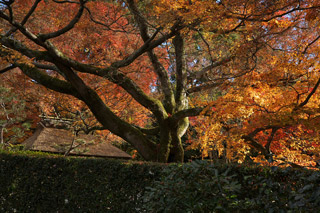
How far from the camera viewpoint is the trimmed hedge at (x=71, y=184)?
15.0 feet

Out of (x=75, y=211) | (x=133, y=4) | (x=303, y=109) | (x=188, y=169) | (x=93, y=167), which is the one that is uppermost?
(x=133, y=4)

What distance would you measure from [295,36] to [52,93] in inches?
391

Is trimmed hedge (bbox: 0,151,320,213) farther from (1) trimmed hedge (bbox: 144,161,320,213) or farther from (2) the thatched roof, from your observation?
(2) the thatched roof

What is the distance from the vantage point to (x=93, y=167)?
5215 millimetres

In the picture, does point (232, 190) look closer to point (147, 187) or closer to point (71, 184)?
point (147, 187)

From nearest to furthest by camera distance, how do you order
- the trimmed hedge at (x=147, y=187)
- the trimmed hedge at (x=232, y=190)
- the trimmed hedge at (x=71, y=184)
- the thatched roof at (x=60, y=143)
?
the trimmed hedge at (x=232, y=190) < the trimmed hedge at (x=147, y=187) < the trimmed hedge at (x=71, y=184) < the thatched roof at (x=60, y=143)

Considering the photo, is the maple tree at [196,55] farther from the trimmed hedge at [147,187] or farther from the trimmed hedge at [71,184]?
the trimmed hedge at [147,187]

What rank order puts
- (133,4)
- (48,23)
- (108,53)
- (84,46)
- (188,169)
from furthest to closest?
(84,46)
(108,53)
(48,23)
(133,4)
(188,169)

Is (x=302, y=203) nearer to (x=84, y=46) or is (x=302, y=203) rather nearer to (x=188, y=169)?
(x=188, y=169)

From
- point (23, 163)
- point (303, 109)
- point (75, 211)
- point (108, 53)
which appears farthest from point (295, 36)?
point (23, 163)

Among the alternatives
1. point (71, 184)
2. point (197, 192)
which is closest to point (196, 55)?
point (71, 184)

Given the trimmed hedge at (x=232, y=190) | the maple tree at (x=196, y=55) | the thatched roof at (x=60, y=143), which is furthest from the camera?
the thatched roof at (x=60, y=143)

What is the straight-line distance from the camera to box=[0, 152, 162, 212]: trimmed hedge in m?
4.57

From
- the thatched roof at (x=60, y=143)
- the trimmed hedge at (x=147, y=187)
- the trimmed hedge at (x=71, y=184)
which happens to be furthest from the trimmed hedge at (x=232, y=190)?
the thatched roof at (x=60, y=143)
